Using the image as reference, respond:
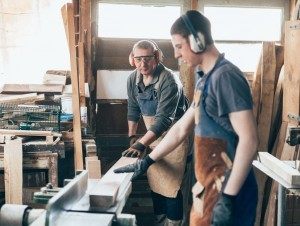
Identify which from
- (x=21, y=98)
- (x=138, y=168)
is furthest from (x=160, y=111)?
(x=21, y=98)

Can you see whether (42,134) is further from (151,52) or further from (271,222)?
(271,222)

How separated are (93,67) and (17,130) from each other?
130 centimetres

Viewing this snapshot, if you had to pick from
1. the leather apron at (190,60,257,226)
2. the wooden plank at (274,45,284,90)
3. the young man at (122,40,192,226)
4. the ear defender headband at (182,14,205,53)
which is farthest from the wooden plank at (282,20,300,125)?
the ear defender headband at (182,14,205,53)

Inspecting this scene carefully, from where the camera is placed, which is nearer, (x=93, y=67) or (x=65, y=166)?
(x=65, y=166)

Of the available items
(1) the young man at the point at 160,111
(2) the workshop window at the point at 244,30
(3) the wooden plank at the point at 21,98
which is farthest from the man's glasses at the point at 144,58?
(2) the workshop window at the point at 244,30

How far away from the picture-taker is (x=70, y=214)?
1767mm

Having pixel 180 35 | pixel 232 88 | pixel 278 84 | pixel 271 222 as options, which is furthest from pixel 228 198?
pixel 278 84

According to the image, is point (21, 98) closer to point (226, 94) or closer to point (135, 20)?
point (135, 20)

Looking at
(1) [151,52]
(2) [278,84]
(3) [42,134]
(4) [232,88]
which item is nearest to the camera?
(4) [232,88]

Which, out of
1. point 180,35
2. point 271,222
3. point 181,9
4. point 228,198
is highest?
→ point 181,9

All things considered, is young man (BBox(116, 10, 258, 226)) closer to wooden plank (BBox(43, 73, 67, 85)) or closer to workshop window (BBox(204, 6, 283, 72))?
wooden plank (BBox(43, 73, 67, 85))

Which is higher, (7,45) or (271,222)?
(7,45)

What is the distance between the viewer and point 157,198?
350cm

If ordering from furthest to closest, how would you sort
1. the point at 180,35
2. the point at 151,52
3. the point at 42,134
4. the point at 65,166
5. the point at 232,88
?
1. the point at 65,166
2. the point at 42,134
3. the point at 151,52
4. the point at 180,35
5. the point at 232,88
